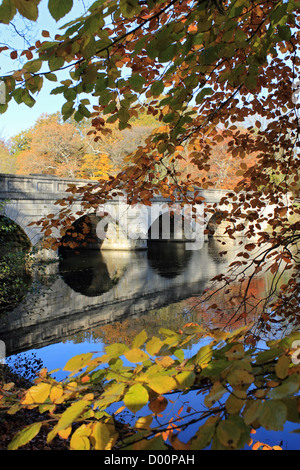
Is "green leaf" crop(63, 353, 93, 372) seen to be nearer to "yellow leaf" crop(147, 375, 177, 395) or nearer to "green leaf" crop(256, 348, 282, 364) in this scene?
"yellow leaf" crop(147, 375, 177, 395)

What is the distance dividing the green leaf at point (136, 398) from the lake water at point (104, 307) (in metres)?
2.40

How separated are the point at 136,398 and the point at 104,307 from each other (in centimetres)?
1107

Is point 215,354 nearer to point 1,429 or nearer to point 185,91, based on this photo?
point 185,91

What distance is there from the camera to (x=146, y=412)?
5.18m

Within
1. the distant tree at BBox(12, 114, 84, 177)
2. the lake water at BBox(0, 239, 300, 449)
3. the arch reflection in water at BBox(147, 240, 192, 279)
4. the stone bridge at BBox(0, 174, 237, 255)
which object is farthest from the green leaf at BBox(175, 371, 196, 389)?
the distant tree at BBox(12, 114, 84, 177)

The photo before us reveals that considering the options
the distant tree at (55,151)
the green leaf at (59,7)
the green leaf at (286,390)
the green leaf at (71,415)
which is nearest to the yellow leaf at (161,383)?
the green leaf at (71,415)

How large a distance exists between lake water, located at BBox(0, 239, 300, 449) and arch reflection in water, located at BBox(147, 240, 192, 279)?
5cm

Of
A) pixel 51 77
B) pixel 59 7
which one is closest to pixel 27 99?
pixel 51 77

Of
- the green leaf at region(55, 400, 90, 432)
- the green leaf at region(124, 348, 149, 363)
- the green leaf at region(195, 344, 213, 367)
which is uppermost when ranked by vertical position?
the green leaf at region(124, 348, 149, 363)

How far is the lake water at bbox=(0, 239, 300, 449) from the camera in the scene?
27.4 ft

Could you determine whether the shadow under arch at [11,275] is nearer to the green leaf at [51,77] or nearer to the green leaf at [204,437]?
the green leaf at [51,77]

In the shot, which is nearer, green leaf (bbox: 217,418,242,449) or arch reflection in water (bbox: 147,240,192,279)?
green leaf (bbox: 217,418,242,449)

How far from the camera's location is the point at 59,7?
142 cm

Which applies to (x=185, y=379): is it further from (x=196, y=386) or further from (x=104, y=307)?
(x=104, y=307)
